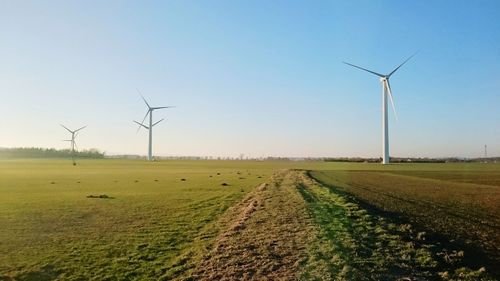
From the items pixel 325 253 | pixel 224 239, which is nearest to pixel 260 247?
pixel 224 239

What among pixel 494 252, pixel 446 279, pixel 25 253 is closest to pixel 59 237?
pixel 25 253

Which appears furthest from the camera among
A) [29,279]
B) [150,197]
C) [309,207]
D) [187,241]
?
[150,197]

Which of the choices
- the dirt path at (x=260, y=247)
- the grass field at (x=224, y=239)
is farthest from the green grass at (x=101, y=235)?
the dirt path at (x=260, y=247)

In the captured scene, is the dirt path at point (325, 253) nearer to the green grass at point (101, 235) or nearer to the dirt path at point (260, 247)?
the dirt path at point (260, 247)

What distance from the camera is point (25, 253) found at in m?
15.3

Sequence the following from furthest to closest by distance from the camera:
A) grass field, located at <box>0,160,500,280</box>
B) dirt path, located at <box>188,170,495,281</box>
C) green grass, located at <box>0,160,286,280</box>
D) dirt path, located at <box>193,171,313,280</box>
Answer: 1. green grass, located at <box>0,160,286,280</box>
2. grass field, located at <box>0,160,500,280</box>
3. dirt path, located at <box>193,171,313,280</box>
4. dirt path, located at <box>188,170,495,281</box>

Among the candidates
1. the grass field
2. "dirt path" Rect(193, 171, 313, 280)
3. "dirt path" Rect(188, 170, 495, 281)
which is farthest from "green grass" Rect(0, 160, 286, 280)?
"dirt path" Rect(188, 170, 495, 281)

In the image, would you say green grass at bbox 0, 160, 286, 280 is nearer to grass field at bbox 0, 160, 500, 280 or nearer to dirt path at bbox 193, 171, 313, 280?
grass field at bbox 0, 160, 500, 280

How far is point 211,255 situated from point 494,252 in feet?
29.8

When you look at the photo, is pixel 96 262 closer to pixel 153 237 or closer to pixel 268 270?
pixel 153 237

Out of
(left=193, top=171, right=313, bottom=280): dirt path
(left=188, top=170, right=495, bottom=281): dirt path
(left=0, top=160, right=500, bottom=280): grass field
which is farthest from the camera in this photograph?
(left=0, top=160, right=500, bottom=280): grass field

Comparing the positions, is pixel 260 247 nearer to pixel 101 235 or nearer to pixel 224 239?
pixel 224 239

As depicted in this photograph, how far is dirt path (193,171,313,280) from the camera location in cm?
1238

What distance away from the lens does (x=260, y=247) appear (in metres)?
15.2
